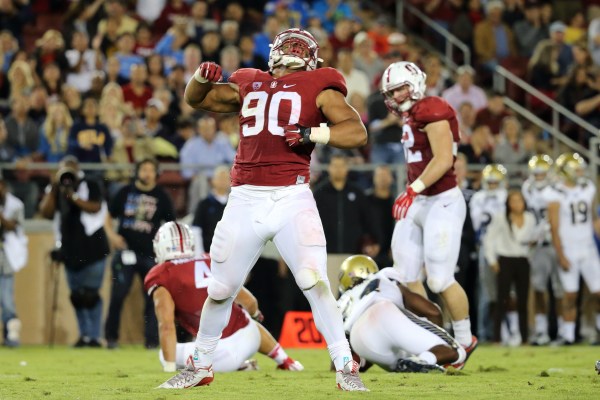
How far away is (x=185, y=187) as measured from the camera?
13.9 m

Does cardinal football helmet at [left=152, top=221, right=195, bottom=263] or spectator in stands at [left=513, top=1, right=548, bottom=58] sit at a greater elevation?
spectator in stands at [left=513, top=1, right=548, bottom=58]

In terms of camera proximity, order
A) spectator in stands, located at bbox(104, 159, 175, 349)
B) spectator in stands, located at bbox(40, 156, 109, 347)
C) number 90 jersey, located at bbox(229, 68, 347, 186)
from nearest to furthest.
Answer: number 90 jersey, located at bbox(229, 68, 347, 186)
spectator in stands, located at bbox(104, 159, 175, 349)
spectator in stands, located at bbox(40, 156, 109, 347)

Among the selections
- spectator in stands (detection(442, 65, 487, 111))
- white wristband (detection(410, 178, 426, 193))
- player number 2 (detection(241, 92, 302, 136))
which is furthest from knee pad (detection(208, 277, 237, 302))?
spectator in stands (detection(442, 65, 487, 111))

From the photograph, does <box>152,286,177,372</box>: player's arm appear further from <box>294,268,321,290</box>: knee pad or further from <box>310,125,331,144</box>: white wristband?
<box>310,125,331,144</box>: white wristband

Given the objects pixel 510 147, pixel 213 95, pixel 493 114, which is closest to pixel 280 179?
pixel 213 95

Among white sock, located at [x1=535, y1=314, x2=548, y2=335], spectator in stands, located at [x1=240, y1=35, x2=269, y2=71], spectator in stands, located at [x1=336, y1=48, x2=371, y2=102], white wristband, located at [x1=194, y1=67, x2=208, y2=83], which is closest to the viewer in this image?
white wristband, located at [x1=194, y1=67, x2=208, y2=83]

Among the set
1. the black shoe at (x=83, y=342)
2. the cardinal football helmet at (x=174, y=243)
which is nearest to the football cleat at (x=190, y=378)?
the cardinal football helmet at (x=174, y=243)

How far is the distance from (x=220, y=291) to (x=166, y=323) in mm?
1525

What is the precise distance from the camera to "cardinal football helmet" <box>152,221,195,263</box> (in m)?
8.84

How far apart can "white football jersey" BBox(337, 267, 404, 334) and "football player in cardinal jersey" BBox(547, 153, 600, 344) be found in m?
5.26

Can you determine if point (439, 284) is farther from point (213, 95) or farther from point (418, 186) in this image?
point (213, 95)

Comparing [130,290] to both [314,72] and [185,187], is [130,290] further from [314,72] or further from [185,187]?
[314,72]

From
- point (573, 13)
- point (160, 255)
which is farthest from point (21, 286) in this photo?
point (573, 13)

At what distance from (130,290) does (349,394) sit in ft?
23.1
